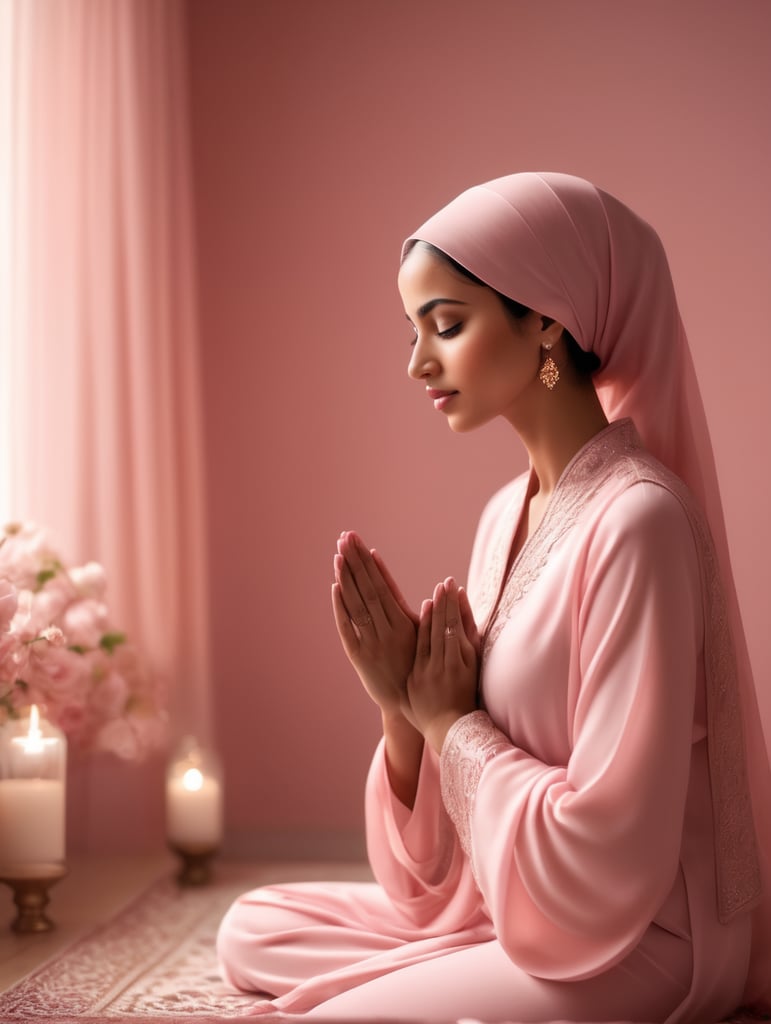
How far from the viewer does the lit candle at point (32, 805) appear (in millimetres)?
2225

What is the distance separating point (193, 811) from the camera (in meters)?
2.78

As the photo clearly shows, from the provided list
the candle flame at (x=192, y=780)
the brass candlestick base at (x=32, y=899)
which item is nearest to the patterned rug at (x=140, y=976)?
the brass candlestick base at (x=32, y=899)

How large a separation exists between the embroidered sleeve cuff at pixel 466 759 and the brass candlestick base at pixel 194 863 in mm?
1318

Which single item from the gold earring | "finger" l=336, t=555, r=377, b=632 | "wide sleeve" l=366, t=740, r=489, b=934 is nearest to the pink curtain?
"wide sleeve" l=366, t=740, r=489, b=934

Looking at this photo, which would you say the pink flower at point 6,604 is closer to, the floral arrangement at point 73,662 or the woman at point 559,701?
the floral arrangement at point 73,662

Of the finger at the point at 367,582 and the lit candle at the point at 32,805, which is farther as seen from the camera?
the lit candle at the point at 32,805

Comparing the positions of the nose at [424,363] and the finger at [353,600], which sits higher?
the nose at [424,363]

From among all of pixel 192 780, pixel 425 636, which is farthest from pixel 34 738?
pixel 425 636

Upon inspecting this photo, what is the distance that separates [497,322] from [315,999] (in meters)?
1.01

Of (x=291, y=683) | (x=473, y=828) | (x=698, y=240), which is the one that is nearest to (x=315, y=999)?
(x=473, y=828)

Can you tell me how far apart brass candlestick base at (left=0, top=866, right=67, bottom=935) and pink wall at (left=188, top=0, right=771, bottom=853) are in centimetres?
97

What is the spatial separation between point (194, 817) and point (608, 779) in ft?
5.10

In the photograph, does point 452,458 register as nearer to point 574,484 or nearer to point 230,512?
point 230,512

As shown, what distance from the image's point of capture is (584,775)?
1.49m
